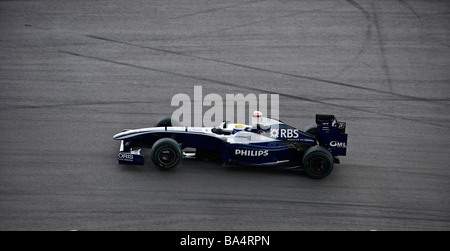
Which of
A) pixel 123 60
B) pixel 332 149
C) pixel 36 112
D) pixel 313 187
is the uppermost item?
pixel 123 60

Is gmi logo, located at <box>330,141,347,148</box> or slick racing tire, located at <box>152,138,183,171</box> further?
gmi logo, located at <box>330,141,347,148</box>

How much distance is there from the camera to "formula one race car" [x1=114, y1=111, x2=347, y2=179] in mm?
12539

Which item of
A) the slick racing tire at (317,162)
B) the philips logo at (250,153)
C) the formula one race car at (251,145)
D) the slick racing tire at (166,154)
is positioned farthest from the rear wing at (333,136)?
the slick racing tire at (166,154)

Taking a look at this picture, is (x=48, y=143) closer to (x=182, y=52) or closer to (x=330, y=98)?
(x=182, y=52)

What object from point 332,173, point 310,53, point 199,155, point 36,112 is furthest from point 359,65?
point 36,112

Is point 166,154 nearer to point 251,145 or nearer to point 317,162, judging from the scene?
point 251,145

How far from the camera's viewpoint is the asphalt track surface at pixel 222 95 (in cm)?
1145

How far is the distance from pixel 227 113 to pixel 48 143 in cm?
468

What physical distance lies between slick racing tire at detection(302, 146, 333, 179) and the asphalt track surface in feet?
0.70

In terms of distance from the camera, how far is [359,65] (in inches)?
725

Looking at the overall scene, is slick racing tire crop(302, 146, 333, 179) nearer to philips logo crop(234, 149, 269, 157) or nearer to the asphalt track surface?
the asphalt track surface

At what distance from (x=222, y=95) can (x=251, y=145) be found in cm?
410

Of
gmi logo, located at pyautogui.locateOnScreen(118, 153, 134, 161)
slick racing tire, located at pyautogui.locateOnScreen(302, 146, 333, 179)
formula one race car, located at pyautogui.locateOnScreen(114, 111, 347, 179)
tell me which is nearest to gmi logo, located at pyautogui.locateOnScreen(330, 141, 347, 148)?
formula one race car, located at pyautogui.locateOnScreen(114, 111, 347, 179)

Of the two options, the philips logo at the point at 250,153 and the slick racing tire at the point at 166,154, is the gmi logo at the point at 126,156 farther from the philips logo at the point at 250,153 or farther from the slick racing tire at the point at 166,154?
the philips logo at the point at 250,153
